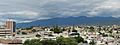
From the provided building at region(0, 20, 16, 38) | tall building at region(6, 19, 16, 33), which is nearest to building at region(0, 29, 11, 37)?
building at region(0, 20, 16, 38)

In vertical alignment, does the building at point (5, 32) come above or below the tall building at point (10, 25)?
below

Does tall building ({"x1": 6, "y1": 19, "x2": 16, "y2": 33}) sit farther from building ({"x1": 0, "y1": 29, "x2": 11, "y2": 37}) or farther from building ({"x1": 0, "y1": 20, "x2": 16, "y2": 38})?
building ({"x1": 0, "y1": 29, "x2": 11, "y2": 37})

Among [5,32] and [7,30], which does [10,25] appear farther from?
[5,32]

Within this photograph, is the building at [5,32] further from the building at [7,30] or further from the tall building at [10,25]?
the tall building at [10,25]

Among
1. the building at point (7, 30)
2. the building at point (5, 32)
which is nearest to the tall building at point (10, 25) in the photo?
the building at point (7, 30)

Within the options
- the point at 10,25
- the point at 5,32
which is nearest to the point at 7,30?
the point at 5,32

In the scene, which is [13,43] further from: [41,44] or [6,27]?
[6,27]

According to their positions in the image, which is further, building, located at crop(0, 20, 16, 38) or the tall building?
the tall building

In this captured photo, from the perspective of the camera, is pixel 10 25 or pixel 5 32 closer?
pixel 5 32

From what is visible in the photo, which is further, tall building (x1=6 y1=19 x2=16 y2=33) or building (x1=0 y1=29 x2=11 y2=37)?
tall building (x1=6 y1=19 x2=16 y2=33)

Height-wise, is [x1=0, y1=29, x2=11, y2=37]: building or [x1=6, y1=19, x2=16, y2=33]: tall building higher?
[x1=6, y1=19, x2=16, y2=33]: tall building

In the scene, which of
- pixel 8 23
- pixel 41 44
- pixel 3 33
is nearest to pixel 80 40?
pixel 41 44
